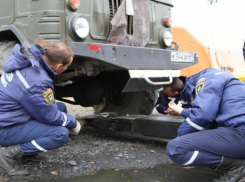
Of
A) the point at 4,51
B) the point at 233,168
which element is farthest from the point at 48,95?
the point at 233,168

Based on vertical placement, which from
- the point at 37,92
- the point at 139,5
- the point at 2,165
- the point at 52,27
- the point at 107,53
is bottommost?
the point at 2,165

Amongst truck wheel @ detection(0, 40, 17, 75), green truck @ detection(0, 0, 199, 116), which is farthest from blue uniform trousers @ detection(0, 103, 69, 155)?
truck wheel @ detection(0, 40, 17, 75)

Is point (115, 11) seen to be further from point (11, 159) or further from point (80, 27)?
point (11, 159)

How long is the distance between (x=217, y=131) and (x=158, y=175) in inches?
30.8

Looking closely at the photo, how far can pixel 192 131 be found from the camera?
2.90 meters

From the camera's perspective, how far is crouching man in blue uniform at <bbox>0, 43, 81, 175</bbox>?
108 inches

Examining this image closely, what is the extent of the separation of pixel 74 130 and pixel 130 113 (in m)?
2.27

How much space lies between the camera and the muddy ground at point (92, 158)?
3.16 metres

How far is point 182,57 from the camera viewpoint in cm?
449

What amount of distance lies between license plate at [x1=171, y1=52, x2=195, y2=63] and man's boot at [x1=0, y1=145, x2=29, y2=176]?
2341mm

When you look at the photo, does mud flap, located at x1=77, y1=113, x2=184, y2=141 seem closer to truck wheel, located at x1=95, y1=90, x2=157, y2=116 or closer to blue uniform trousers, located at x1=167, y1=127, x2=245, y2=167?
truck wheel, located at x1=95, y1=90, x2=157, y2=116

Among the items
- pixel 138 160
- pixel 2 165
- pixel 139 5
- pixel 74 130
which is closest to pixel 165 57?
pixel 139 5

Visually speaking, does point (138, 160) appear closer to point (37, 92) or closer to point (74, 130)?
point (74, 130)

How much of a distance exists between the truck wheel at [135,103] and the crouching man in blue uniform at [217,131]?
96.3 inches
